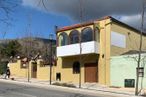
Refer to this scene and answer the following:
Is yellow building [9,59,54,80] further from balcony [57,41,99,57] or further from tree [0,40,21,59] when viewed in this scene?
tree [0,40,21,59]

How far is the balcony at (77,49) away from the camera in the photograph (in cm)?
3789

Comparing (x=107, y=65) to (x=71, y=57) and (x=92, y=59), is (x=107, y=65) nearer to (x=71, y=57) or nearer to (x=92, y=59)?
(x=92, y=59)

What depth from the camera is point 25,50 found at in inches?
2411

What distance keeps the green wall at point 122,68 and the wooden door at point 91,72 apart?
2782mm

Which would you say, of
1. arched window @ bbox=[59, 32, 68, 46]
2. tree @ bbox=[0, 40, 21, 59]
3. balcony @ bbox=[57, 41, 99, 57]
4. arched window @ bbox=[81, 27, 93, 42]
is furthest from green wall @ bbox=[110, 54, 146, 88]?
tree @ bbox=[0, 40, 21, 59]

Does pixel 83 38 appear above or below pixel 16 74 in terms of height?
above

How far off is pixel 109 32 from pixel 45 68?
1093 centimetres

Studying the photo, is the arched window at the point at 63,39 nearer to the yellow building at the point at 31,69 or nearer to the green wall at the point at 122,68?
the yellow building at the point at 31,69

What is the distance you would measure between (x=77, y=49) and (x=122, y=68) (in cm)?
619

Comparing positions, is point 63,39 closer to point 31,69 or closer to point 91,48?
point 91,48

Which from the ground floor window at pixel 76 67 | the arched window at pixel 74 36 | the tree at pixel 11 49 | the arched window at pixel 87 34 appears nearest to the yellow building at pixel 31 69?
the ground floor window at pixel 76 67

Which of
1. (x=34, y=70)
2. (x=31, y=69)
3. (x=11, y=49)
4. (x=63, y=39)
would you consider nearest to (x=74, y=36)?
(x=63, y=39)

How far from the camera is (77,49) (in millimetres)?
39562

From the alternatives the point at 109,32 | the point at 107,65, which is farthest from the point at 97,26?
the point at 107,65
